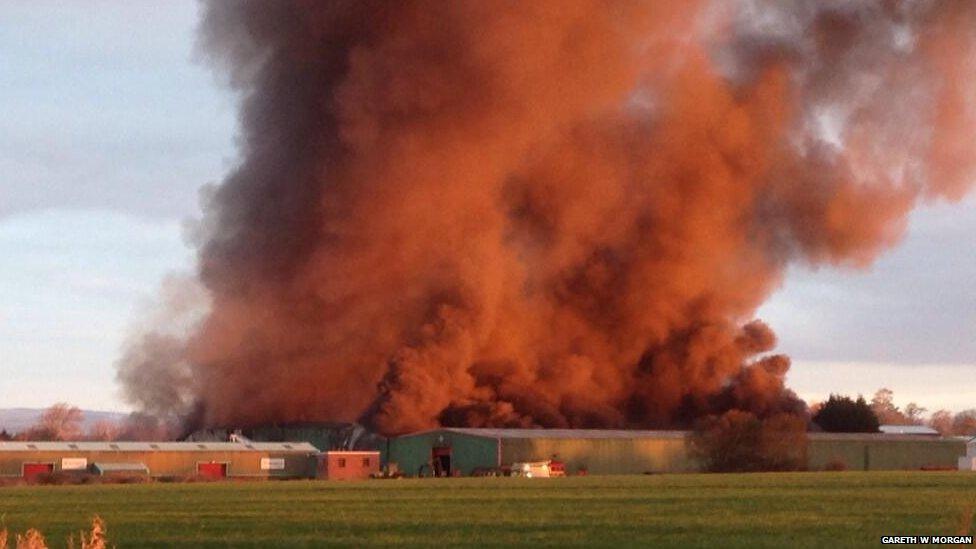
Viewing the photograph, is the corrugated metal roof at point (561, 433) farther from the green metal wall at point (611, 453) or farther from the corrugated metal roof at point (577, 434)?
the green metal wall at point (611, 453)

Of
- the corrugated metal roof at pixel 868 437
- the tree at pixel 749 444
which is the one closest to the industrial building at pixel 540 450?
the tree at pixel 749 444

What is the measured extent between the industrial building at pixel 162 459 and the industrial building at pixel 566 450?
17.1ft

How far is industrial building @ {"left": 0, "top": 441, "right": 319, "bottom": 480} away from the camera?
6612cm

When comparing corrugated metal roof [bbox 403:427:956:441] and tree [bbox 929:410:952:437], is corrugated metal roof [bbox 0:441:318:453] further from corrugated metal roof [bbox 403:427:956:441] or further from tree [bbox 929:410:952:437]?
tree [bbox 929:410:952:437]

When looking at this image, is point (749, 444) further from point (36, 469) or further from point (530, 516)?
point (530, 516)

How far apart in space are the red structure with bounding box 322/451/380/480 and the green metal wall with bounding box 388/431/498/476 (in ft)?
5.70

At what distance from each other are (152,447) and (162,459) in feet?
Answer: 2.63

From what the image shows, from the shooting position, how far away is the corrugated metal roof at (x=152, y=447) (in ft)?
220

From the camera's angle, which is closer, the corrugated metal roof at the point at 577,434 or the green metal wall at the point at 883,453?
the corrugated metal roof at the point at 577,434

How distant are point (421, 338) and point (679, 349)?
15509mm

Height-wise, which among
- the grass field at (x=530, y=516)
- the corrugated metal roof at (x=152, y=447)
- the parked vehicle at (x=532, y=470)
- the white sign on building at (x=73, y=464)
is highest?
the corrugated metal roof at (x=152, y=447)

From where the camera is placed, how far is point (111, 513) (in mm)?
30953

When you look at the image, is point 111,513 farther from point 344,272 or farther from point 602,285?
point 602,285

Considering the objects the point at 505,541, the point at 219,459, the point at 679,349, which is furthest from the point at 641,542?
the point at 679,349
